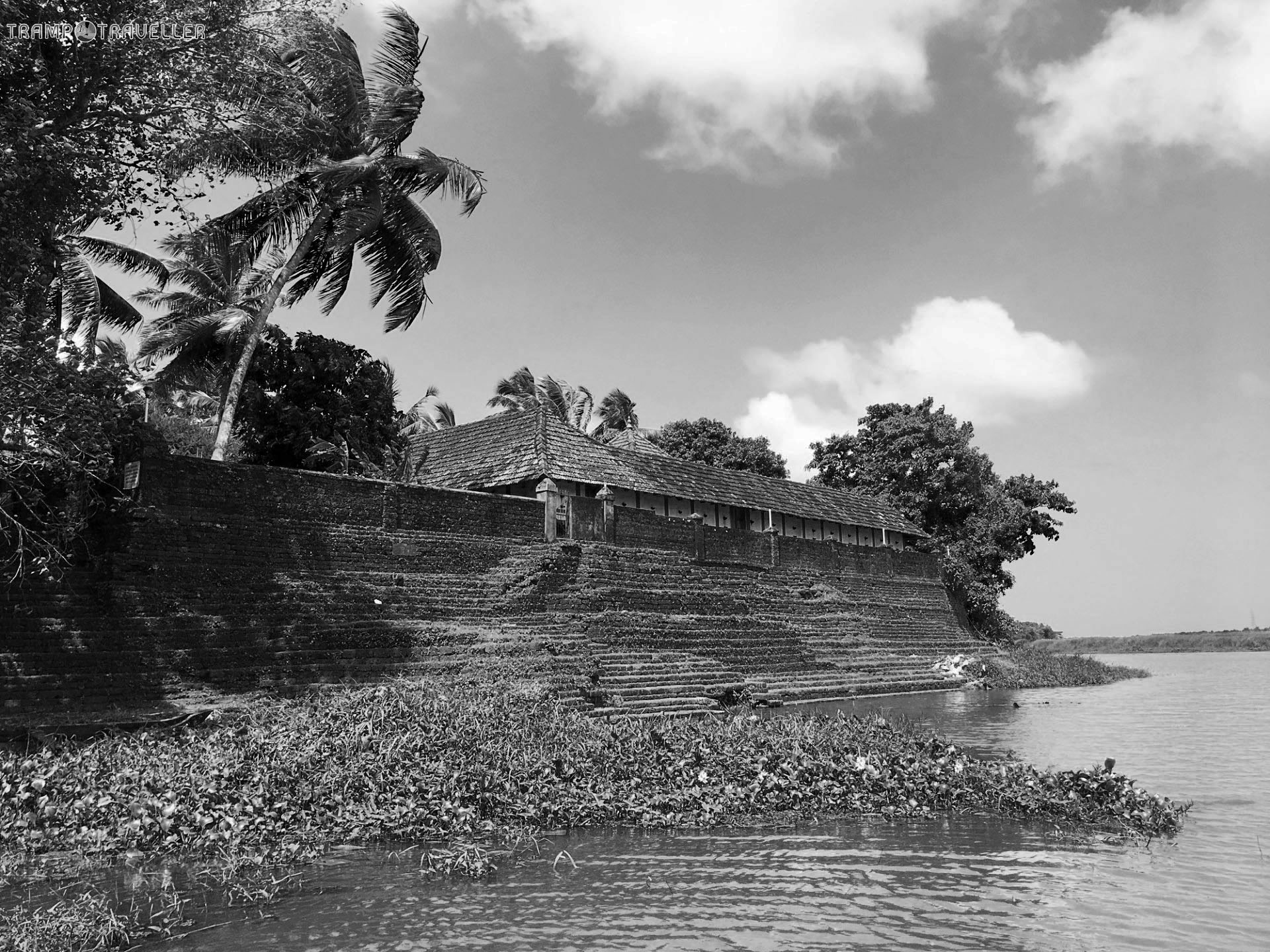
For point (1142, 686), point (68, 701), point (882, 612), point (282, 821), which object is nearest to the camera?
point (282, 821)

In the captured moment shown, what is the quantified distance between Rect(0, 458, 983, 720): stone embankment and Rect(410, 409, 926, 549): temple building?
6.01 ft

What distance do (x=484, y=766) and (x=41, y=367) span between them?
5.68 meters

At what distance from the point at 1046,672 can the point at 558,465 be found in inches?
570

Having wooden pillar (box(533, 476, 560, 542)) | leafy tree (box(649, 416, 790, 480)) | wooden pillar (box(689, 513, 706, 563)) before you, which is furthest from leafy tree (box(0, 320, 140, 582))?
leafy tree (box(649, 416, 790, 480))

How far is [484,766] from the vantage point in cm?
767

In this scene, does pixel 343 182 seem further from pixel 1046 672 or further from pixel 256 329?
pixel 1046 672

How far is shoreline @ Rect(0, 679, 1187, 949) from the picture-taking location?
21.3 feet

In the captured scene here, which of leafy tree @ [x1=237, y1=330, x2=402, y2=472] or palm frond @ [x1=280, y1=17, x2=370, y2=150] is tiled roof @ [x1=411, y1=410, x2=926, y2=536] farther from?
palm frond @ [x1=280, y1=17, x2=370, y2=150]

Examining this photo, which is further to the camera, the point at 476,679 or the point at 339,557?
the point at 339,557

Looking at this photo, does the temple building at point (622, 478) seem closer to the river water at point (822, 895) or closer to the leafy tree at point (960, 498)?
the leafy tree at point (960, 498)

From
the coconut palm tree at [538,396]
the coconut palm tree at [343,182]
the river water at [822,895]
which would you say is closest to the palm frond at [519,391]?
the coconut palm tree at [538,396]

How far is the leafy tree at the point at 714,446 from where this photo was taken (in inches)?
1469

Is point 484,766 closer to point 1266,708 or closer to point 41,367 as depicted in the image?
point 41,367

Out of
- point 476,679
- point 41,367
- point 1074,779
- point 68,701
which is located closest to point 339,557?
point 476,679
